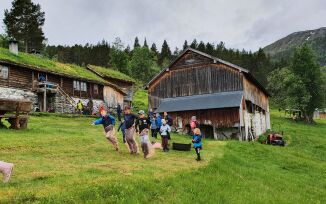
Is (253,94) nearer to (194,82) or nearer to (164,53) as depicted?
(194,82)

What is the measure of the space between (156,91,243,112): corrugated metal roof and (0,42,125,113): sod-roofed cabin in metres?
11.1

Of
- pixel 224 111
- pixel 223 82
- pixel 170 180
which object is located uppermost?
pixel 223 82

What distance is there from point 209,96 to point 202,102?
1.56 meters

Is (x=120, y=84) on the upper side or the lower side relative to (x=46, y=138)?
upper

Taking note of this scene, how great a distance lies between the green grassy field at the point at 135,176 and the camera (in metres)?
9.79

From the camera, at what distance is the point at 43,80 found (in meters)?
40.9

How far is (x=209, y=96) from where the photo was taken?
38.1 metres

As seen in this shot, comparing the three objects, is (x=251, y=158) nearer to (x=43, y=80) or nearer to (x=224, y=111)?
(x=224, y=111)

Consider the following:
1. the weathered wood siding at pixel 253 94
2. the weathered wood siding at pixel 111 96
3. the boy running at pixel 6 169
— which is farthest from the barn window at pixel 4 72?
the boy running at pixel 6 169

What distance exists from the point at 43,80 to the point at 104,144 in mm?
23186

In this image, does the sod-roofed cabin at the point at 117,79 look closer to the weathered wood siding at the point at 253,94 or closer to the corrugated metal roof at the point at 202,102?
the corrugated metal roof at the point at 202,102

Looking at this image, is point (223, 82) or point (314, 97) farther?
point (314, 97)

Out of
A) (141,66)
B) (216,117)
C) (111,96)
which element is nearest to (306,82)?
(111,96)

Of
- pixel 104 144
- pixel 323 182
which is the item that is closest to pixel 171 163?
pixel 104 144
